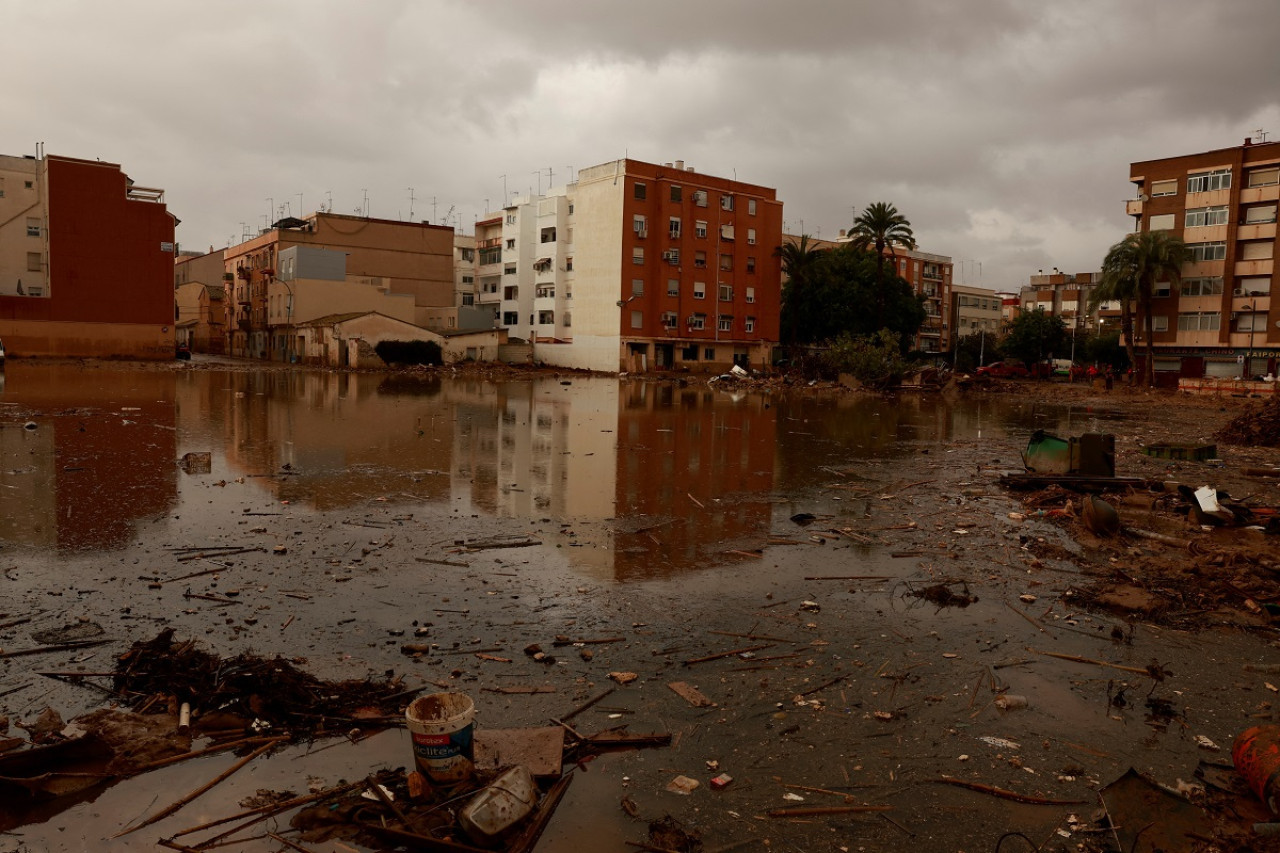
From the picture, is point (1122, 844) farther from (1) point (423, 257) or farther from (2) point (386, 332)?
(1) point (423, 257)

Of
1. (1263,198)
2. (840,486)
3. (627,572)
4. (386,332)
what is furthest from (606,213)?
(627,572)

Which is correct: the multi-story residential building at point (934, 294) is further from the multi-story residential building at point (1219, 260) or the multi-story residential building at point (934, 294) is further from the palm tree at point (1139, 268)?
the palm tree at point (1139, 268)

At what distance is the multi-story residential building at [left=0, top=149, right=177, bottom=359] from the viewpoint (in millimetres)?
55219

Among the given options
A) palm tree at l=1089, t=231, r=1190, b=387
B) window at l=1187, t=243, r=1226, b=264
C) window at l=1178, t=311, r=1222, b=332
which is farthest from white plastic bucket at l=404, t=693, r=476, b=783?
window at l=1187, t=243, r=1226, b=264

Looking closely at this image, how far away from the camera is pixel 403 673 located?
5543mm

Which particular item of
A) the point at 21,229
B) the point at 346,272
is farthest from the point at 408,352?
the point at 21,229

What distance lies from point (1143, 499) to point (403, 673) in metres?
11.5

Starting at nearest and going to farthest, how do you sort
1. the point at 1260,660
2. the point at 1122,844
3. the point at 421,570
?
the point at 1122,844
the point at 1260,660
the point at 421,570

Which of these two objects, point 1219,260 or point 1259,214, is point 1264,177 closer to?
point 1259,214

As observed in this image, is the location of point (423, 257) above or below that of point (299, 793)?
above

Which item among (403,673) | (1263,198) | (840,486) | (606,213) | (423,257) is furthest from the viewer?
(423,257)

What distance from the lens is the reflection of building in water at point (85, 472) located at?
29.6 ft

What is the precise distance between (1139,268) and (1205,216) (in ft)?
28.0

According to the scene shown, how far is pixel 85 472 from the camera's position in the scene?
40.5 feet
